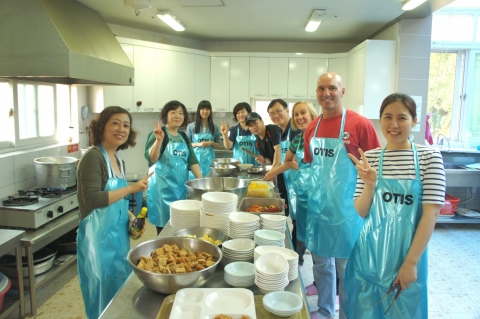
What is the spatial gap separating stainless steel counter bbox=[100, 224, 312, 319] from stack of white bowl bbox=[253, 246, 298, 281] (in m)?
0.03

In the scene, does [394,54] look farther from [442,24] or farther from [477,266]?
[477,266]

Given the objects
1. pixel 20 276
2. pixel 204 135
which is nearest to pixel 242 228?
pixel 20 276

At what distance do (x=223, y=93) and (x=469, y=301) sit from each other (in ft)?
14.1

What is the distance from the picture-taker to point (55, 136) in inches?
171

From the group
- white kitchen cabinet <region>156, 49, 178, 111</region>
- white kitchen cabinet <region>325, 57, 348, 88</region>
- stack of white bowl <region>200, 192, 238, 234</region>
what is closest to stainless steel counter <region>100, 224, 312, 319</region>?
stack of white bowl <region>200, 192, 238, 234</region>

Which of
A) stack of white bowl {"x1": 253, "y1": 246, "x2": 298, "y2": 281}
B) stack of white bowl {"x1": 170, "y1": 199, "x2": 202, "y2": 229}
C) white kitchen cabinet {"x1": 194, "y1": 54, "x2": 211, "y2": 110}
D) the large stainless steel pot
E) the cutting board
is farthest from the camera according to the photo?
white kitchen cabinet {"x1": 194, "y1": 54, "x2": 211, "y2": 110}

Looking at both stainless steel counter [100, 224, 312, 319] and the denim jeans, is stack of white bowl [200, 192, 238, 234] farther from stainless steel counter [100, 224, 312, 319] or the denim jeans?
the denim jeans

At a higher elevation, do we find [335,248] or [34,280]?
[335,248]

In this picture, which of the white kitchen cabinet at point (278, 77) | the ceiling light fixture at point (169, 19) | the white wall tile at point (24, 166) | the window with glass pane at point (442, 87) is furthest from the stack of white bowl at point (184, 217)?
the window with glass pane at point (442, 87)

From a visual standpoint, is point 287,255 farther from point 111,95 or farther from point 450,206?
point 450,206

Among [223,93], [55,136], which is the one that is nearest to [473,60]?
[223,93]

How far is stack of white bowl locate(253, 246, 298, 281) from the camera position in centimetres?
145

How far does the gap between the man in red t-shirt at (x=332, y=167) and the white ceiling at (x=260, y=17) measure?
2.07 metres

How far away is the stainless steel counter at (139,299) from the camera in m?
1.23
